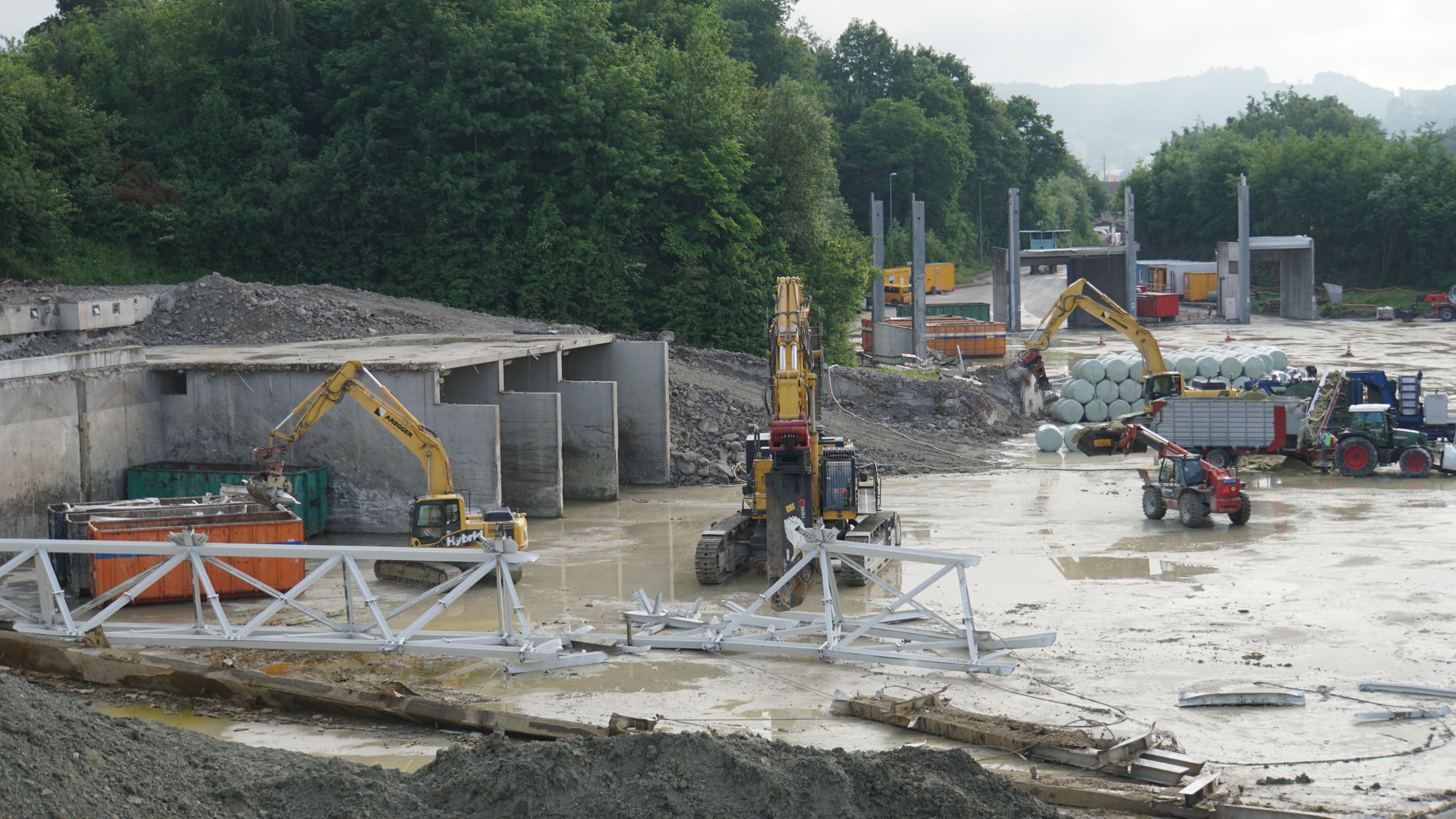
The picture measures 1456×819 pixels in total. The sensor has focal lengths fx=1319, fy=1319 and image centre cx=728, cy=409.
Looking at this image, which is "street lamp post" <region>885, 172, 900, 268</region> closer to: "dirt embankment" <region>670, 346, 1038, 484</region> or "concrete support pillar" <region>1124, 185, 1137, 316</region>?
"concrete support pillar" <region>1124, 185, 1137, 316</region>

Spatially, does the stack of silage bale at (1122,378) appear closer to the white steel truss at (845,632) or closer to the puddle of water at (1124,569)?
the puddle of water at (1124,569)

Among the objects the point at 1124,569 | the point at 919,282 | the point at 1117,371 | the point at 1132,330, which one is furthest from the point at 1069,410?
the point at 1124,569

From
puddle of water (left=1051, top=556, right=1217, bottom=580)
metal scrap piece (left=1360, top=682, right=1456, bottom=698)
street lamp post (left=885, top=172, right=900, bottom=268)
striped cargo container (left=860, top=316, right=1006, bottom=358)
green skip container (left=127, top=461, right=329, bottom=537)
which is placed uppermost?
street lamp post (left=885, top=172, right=900, bottom=268)

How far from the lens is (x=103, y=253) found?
160 feet

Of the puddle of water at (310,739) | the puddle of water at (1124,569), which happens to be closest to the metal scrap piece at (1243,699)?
the puddle of water at (1124,569)

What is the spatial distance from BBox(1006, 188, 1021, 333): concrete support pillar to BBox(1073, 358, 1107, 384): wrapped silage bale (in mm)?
21048

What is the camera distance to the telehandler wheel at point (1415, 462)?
99.7 feet

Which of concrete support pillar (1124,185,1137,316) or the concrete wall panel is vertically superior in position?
concrete support pillar (1124,185,1137,316)

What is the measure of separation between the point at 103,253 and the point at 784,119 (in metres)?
26.1

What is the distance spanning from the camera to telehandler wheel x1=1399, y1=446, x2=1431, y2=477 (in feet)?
99.7

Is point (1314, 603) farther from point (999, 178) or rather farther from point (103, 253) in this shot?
point (999, 178)

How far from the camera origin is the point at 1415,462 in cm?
3048

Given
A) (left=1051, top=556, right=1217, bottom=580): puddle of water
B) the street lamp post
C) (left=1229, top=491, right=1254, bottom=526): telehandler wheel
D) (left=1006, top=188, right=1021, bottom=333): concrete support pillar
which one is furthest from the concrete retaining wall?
the street lamp post

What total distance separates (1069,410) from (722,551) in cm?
2272
